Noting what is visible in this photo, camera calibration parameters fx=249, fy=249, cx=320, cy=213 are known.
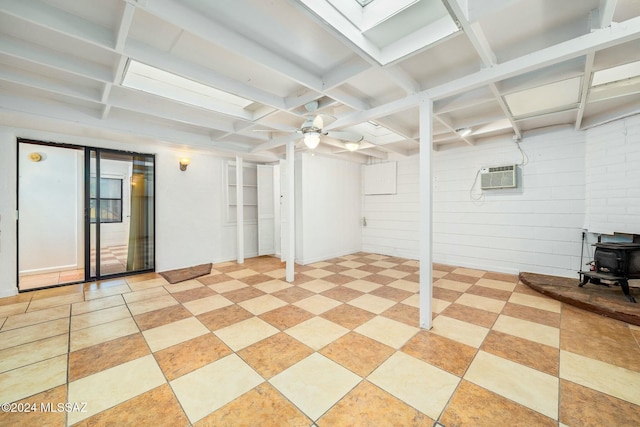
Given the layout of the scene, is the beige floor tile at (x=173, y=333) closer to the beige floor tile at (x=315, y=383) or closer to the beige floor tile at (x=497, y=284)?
the beige floor tile at (x=315, y=383)

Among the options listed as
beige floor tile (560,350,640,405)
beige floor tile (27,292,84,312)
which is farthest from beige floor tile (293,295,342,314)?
beige floor tile (27,292,84,312)

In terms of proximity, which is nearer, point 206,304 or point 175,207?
point 206,304

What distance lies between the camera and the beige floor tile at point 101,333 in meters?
2.54

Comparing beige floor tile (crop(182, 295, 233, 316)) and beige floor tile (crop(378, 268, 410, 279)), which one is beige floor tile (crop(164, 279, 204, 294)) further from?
beige floor tile (crop(378, 268, 410, 279))

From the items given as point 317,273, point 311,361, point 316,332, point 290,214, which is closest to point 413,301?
point 316,332

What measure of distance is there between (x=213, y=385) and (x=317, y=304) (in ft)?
5.77

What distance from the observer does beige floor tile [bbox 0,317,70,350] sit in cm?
255

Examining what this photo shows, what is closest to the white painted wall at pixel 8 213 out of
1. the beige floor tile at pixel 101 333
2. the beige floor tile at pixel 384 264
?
the beige floor tile at pixel 101 333

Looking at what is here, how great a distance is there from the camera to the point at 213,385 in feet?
6.34

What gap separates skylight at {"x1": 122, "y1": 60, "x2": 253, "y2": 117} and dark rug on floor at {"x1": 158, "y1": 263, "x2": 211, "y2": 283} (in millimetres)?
3131

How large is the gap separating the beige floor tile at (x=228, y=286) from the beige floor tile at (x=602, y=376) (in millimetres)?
4040

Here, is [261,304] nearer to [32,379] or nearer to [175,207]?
[32,379]

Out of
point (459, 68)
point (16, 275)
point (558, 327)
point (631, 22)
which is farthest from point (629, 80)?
point (16, 275)

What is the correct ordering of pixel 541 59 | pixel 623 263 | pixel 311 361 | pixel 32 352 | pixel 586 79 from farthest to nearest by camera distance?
pixel 623 263, pixel 586 79, pixel 32 352, pixel 311 361, pixel 541 59
